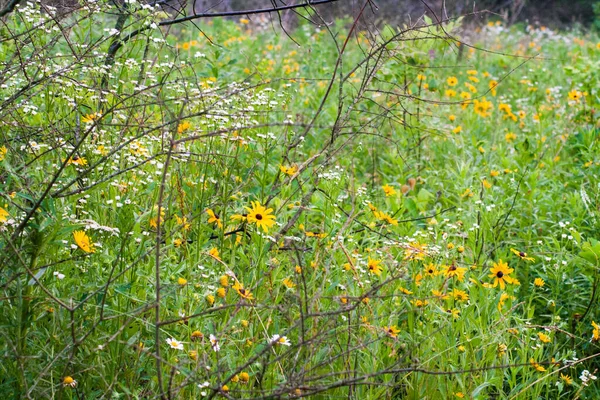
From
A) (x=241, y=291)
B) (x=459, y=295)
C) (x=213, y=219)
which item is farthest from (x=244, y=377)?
(x=459, y=295)

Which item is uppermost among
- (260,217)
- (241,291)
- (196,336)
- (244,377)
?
(260,217)

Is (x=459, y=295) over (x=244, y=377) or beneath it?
over

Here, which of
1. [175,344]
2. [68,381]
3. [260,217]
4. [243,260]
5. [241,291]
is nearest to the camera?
[68,381]

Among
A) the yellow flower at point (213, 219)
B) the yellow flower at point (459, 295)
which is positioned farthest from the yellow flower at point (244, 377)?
the yellow flower at point (459, 295)

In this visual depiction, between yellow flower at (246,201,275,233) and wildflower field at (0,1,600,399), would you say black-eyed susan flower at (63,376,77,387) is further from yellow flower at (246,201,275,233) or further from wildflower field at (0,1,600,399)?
yellow flower at (246,201,275,233)

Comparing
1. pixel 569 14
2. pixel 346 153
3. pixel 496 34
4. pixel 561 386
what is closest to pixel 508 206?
pixel 346 153

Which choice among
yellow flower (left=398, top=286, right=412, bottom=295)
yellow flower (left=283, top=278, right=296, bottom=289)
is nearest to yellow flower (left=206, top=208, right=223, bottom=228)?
yellow flower (left=283, top=278, right=296, bottom=289)

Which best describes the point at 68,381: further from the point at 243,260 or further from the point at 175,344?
the point at 243,260

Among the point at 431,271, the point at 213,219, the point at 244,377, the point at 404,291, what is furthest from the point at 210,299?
the point at 431,271

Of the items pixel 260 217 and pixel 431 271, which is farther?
pixel 431 271

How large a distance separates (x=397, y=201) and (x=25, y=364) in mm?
2027

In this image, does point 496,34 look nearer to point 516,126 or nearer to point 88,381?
point 516,126

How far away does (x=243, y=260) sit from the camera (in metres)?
2.59

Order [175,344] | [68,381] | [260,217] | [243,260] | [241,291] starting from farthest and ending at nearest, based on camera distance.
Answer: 1. [243,260]
2. [260,217]
3. [241,291]
4. [175,344]
5. [68,381]
